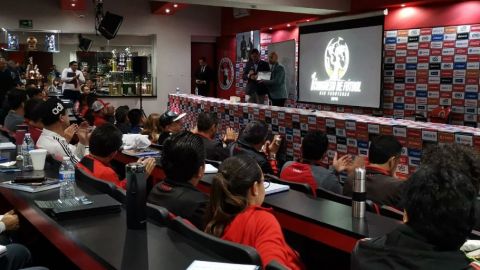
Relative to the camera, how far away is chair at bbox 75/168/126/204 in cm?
244

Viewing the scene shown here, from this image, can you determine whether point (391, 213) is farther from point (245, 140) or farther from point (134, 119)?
point (134, 119)

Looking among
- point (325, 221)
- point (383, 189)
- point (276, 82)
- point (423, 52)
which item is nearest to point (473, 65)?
point (423, 52)

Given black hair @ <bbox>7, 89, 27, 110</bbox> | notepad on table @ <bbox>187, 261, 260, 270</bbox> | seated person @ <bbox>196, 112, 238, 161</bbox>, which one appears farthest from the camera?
black hair @ <bbox>7, 89, 27, 110</bbox>

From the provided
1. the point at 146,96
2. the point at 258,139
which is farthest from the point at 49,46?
the point at 258,139

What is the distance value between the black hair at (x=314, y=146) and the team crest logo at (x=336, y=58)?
5.99 meters

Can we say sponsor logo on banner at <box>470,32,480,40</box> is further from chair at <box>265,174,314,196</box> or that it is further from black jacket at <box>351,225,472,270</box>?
black jacket at <box>351,225,472,270</box>

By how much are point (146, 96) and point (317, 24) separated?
5.51 metres

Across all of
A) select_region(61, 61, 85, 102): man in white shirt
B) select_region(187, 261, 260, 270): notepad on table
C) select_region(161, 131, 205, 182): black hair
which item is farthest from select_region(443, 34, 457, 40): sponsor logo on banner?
select_region(61, 61, 85, 102): man in white shirt

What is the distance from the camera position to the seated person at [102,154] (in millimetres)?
3115

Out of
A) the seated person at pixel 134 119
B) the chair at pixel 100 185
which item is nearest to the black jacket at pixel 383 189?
the chair at pixel 100 185

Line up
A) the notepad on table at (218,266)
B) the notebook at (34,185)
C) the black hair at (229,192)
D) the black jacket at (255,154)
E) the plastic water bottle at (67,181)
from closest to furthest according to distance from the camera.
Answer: the notepad on table at (218,266), the black hair at (229,192), the plastic water bottle at (67,181), the notebook at (34,185), the black jacket at (255,154)

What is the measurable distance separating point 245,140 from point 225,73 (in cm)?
1012

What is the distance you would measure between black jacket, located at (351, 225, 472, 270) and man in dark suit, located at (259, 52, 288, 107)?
8.10m

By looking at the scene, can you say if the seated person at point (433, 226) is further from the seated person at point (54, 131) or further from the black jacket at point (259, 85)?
the black jacket at point (259, 85)
